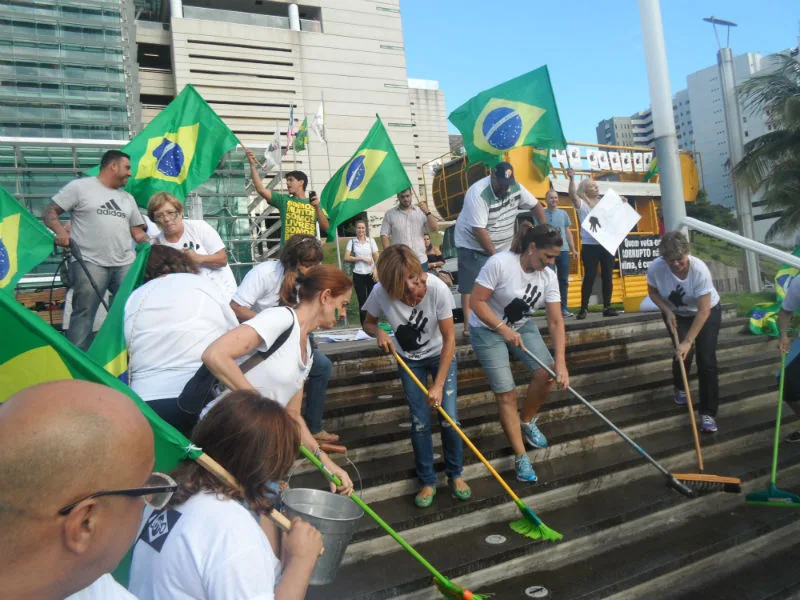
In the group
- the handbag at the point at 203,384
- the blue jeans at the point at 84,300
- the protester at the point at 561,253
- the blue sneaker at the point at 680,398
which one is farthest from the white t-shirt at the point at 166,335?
the protester at the point at 561,253

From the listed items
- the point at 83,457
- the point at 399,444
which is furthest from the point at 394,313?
the point at 83,457

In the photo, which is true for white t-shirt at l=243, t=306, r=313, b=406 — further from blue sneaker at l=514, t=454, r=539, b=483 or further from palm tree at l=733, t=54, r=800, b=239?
palm tree at l=733, t=54, r=800, b=239

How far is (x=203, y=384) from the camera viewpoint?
2.65 m

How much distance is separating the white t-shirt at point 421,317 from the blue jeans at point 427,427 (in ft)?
0.28

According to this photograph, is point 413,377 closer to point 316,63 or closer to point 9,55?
point 9,55

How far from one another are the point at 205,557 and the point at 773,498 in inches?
163

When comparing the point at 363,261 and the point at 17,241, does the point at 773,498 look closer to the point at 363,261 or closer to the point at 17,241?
the point at 363,261

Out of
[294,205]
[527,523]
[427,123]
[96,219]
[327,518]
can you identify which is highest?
[427,123]

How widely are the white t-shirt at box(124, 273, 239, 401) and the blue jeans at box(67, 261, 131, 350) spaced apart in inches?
104

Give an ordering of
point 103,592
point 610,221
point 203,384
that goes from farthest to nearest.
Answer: point 610,221 → point 203,384 → point 103,592

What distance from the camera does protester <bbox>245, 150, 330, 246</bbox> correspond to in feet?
19.3

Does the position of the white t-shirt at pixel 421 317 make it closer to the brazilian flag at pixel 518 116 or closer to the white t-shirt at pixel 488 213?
the white t-shirt at pixel 488 213

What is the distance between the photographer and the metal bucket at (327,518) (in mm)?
A: 2230

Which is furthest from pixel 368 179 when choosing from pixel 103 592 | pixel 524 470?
pixel 103 592
